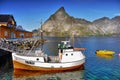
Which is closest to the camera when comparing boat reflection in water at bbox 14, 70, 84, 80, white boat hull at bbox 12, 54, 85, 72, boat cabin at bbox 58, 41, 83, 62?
boat reflection in water at bbox 14, 70, 84, 80

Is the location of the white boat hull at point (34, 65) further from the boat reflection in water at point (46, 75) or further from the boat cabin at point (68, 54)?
the boat cabin at point (68, 54)

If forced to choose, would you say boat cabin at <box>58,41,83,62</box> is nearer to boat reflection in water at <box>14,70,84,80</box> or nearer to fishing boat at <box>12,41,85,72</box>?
fishing boat at <box>12,41,85,72</box>

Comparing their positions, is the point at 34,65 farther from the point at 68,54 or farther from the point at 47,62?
the point at 68,54

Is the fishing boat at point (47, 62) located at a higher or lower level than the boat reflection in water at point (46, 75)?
higher

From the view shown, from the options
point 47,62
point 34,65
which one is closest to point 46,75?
point 47,62

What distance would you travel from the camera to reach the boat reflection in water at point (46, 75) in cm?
2862

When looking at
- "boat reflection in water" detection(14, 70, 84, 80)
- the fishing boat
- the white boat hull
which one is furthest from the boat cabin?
"boat reflection in water" detection(14, 70, 84, 80)

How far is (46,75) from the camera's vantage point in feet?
98.5

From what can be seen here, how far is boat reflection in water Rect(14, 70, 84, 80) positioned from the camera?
1127 inches

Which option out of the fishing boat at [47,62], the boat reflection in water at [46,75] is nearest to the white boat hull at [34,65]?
the fishing boat at [47,62]

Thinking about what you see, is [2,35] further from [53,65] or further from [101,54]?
[101,54]

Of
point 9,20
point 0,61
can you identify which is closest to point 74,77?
point 0,61

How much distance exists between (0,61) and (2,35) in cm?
695

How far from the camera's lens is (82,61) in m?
33.3
